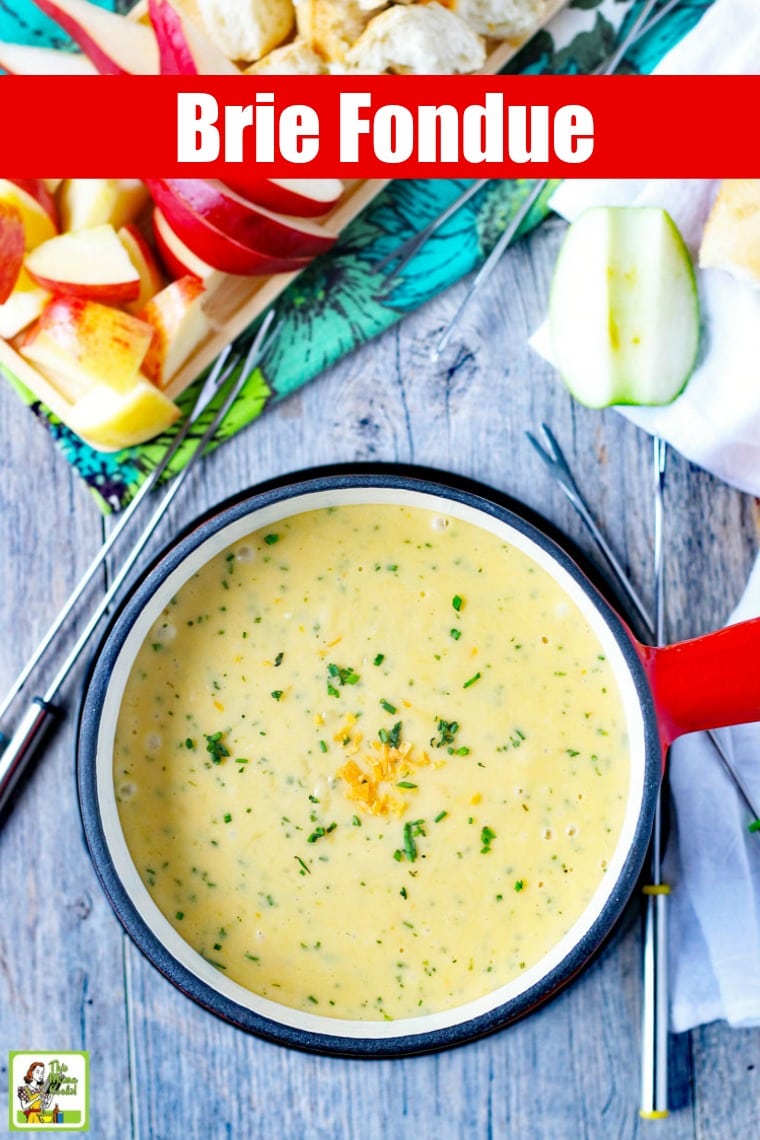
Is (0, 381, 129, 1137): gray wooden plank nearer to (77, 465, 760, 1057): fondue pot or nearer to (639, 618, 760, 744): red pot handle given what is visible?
(77, 465, 760, 1057): fondue pot

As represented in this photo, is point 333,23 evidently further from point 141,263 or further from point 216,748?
point 216,748

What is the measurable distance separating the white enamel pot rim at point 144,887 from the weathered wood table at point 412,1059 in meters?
0.19

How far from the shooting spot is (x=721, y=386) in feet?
4.20

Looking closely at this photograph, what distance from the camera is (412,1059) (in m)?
1.31

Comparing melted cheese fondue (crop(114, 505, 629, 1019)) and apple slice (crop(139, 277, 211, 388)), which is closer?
melted cheese fondue (crop(114, 505, 629, 1019))

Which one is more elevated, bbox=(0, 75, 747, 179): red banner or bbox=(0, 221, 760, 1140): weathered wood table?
bbox=(0, 75, 747, 179): red banner

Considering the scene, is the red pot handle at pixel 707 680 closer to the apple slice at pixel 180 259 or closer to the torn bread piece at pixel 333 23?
the apple slice at pixel 180 259

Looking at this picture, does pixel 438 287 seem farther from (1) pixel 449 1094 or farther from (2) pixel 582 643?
(1) pixel 449 1094

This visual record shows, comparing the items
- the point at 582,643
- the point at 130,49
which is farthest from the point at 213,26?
the point at 582,643

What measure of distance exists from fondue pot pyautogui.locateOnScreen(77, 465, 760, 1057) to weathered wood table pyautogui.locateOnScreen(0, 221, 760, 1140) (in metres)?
0.19

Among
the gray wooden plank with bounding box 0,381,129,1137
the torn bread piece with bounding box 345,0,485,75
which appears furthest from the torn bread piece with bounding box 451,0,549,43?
the gray wooden plank with bounding box 0,381,129,1137

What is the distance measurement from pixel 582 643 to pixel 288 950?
464mm

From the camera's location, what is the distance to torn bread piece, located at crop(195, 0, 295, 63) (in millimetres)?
1249

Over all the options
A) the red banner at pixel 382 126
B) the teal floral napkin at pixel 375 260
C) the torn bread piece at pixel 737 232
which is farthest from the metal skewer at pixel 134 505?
the torn bread piece at pixel 737 232
